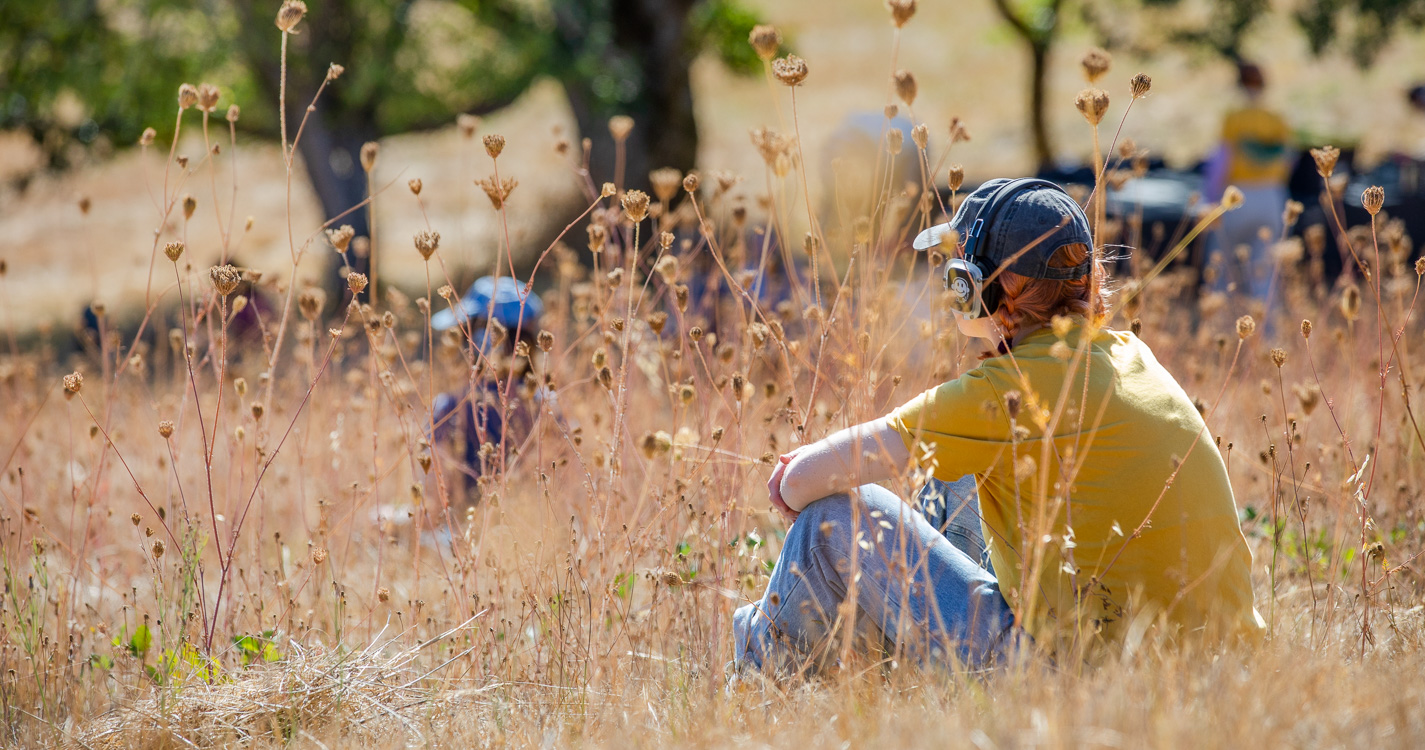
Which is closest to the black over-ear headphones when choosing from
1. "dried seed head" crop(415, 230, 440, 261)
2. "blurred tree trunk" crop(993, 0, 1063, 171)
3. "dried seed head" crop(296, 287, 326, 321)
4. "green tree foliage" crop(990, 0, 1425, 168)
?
"dried seed head" crop(415, 230, 440, 261)

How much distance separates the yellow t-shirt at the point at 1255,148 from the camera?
5.87 meters

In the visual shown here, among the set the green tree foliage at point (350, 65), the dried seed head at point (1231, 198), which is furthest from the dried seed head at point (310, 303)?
the green tree foliage at point (350, 65)

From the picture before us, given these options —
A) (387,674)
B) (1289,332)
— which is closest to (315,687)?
(387,674)

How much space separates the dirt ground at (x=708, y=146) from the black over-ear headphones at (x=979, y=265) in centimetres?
696

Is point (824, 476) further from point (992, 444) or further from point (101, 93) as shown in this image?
point (101, 93)

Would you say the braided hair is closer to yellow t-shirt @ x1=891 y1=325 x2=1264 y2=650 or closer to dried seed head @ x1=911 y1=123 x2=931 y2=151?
yellow t-shirt @ x1=891 y1=325 x2=1264 y2=650

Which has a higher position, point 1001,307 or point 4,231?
point 1001,307

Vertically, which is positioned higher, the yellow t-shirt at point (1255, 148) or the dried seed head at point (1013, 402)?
the dried seed head at point (1013, 402)

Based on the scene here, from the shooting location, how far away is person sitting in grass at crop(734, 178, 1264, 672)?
66.9 inches

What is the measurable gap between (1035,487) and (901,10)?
835mm

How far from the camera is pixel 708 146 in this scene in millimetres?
18094

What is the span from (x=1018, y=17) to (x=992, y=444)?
37.0 feet

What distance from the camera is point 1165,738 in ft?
4.47

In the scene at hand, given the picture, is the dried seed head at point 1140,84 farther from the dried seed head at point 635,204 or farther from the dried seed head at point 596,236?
the dried seed head at point 596,236
